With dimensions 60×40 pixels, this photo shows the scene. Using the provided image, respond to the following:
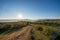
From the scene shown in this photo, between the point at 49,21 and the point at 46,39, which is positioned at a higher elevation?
the point at 49,21

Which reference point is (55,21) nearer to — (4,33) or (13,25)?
(13,25)

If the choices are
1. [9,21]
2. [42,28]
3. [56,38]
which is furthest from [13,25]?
[56,38]

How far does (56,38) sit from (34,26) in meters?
3.58

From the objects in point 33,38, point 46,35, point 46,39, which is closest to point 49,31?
point 46,35

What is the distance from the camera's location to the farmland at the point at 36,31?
9.57m

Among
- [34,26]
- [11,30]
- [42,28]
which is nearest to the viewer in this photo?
[11,30]

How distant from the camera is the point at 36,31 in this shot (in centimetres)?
1158

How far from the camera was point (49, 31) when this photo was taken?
11.0 meters

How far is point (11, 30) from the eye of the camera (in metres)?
11.0

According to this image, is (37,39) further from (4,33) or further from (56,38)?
(4,33)

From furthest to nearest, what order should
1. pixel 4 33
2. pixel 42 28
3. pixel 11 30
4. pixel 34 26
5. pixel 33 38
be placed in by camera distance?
1. pixel 34 26
2. pixel 42 28
3. pixel 11 30
4. pixel 4 33
5. pixel 33 38

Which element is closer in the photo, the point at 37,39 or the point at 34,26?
the point at 37,39

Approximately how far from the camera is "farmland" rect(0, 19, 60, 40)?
377 inches

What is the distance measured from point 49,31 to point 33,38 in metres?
2.43
